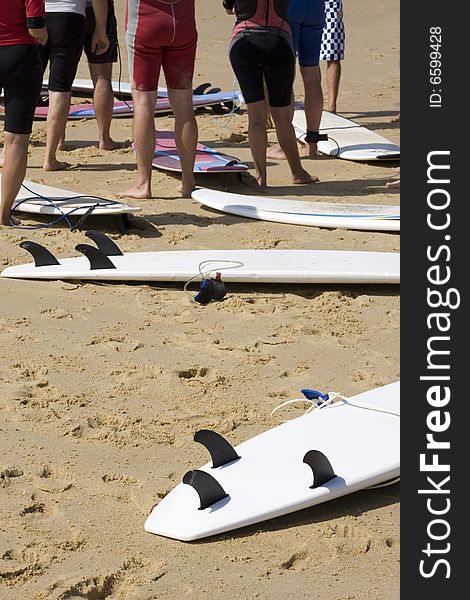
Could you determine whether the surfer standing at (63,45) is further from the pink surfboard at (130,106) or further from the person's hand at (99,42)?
A: the pink surfboard at (130,106)

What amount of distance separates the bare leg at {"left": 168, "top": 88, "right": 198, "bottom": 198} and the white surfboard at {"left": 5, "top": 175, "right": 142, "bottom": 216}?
2.04 ft

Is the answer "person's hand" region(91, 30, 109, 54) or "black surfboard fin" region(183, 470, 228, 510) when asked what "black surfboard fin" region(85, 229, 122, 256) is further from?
"black surfboard fin" region(183, 470, 228, 510)

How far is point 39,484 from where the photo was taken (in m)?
3.30

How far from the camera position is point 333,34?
9211 mm

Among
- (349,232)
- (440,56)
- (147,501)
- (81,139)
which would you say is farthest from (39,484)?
(81,139)

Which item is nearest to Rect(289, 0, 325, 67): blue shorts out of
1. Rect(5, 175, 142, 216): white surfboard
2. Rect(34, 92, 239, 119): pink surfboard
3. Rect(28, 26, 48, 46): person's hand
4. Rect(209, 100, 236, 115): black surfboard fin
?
Rect(34, 92, 239, 119): pink surfboard

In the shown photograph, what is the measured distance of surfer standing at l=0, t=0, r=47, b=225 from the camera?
5285 mm

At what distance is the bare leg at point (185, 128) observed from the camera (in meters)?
6.39

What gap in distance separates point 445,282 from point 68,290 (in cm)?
270


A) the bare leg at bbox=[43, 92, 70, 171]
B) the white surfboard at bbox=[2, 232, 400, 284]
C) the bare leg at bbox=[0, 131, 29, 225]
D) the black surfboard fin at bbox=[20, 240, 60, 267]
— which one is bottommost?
the white surfboard at bbox=[2, 232, 400, 284]

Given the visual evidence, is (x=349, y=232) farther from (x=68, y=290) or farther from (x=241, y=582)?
(x=241, y=582)

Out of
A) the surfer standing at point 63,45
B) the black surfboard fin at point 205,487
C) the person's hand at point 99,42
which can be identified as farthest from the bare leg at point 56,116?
the black surfboard fin at point 205,487

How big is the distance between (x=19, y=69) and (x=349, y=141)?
3.62 meters

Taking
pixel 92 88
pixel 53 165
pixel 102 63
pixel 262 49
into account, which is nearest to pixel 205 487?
pixel 262 49
